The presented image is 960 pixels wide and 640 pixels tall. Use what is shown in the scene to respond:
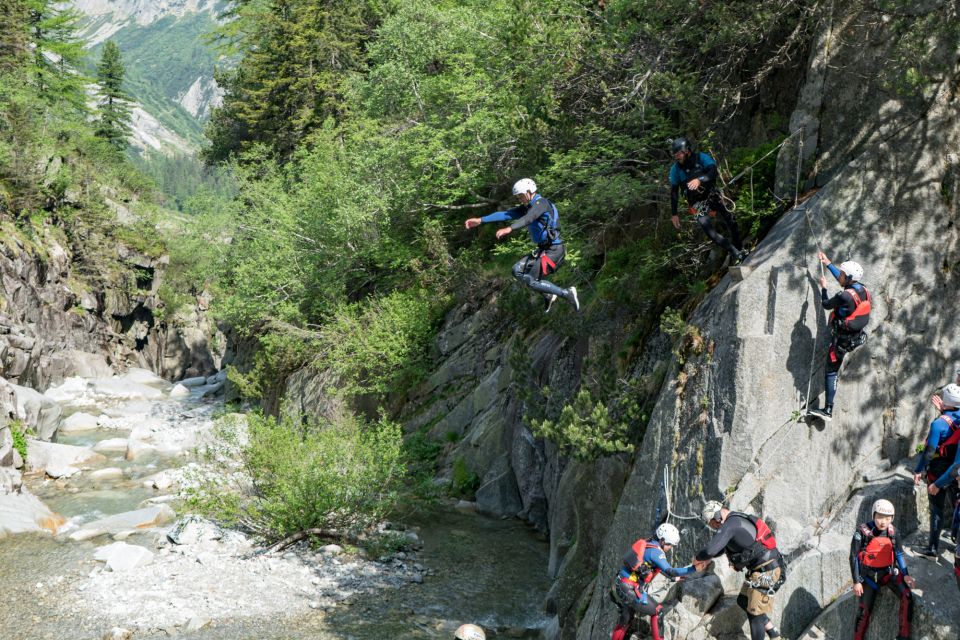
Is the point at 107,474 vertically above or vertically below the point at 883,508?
below

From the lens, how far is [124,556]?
675 inches

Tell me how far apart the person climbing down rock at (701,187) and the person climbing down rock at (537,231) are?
188cm

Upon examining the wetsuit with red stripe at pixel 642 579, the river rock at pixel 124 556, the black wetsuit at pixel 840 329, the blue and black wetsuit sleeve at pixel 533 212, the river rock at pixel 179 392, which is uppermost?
the blue and black wetsuit sleeve at pixel 533 212

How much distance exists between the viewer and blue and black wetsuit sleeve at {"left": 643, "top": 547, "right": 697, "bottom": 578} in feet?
31.0

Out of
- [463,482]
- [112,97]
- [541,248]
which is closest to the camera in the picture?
[541,248]

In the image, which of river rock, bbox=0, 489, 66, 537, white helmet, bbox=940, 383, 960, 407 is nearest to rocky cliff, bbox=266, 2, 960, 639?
white helmet, bbox=940, 383, 960, 407

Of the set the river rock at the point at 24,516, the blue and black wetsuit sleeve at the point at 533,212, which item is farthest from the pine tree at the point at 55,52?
the blue and black wetsuit sleeve at the point at 533,212

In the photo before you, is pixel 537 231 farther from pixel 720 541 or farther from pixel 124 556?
pixel 124 556

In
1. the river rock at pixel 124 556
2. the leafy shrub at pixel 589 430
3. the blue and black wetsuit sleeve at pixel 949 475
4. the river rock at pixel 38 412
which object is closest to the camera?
the blue and black wetsuit sleeve at pixel 949 475

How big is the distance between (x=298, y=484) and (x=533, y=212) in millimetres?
9745

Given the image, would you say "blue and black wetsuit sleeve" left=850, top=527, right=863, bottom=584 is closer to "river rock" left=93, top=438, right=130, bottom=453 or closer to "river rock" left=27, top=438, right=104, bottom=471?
"river rock" left=27, top=438, right=104, bottom=471

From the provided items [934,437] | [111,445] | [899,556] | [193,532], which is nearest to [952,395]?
[934,437]

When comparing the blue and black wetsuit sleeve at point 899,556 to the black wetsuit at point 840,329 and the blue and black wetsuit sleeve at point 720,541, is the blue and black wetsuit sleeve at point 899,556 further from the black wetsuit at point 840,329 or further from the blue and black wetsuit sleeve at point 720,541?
the black wetsuit at point 840,329

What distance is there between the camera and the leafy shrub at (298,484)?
685 inches
